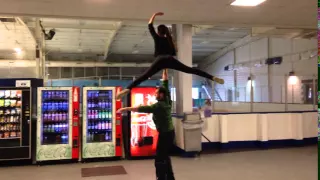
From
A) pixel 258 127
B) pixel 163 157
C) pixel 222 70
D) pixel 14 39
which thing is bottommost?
pixel 258 127

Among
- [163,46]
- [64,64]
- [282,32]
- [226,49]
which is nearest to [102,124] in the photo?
[163,46]

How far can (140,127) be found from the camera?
7602 mm

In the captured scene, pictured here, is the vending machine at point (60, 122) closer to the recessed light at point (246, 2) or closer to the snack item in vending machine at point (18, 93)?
the snack item in vending machine at point (18, 93)

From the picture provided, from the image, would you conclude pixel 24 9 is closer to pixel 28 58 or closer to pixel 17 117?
pixel 17 117

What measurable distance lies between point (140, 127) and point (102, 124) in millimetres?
911

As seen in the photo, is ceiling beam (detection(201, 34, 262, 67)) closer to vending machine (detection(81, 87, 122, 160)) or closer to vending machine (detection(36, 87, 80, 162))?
vending machine (detection(81, 87, 122, 160))

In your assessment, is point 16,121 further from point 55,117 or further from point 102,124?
point 102,124

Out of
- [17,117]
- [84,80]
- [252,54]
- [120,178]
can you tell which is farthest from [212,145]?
[84,80]

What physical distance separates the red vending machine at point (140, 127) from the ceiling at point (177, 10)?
5.83 ft

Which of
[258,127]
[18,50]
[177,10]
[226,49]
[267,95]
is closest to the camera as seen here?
[177,10]

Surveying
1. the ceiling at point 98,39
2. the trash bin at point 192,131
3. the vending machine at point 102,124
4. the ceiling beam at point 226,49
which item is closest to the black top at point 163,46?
the vending machine at point 102,124

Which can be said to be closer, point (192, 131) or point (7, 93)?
point (7, 93)

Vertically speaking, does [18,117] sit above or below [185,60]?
below

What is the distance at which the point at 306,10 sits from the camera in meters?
6.29
